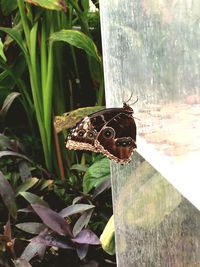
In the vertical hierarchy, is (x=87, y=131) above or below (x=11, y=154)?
above

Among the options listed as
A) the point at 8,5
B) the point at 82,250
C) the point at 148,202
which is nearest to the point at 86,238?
the point at 82,250

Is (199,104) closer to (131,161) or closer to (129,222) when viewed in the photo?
(131,161)

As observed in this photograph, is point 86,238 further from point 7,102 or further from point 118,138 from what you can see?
point 7,102

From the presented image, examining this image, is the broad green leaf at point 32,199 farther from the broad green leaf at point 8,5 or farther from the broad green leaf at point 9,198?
the broad green leaf at point 8,5

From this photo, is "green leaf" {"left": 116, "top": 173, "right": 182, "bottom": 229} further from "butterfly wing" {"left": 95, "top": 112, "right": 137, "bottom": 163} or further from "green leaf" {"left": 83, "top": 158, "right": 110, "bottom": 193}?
"green leaf" {"left": 83, "top": 158, "right": 110, "bottom": 193}

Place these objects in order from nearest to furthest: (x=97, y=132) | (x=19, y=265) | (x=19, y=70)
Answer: (x=97, y=132), (x=19, y=265), (x=19, y=70)

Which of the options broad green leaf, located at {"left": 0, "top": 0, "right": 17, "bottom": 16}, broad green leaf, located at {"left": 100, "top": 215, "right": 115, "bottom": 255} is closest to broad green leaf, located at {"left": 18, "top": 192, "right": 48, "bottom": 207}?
broad green leaf, located at {"left": 100, "top": 215, "right": 115, "bottom": 255}

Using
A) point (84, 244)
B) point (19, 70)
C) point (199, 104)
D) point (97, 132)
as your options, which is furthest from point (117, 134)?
point (19, 70)
